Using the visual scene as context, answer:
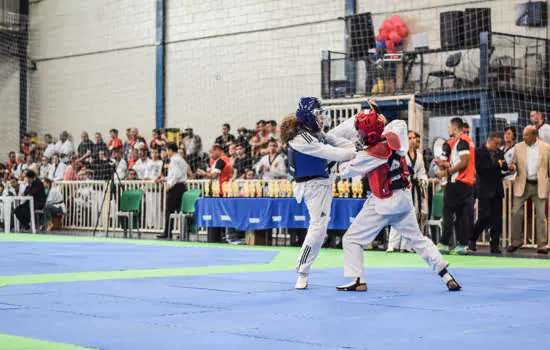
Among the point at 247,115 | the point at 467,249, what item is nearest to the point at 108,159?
the point at 247,115

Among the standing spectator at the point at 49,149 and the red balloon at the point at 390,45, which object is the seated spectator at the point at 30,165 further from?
the red balloon at the point at 390,45

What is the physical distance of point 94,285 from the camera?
809cm

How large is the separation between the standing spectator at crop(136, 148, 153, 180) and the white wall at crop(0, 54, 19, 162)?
1055 cm

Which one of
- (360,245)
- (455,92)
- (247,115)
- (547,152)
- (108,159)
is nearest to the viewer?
(360,245)

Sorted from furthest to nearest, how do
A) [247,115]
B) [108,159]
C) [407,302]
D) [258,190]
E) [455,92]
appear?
[247,115]
[108,159]
[455,92]
[258,190]
[407,302]

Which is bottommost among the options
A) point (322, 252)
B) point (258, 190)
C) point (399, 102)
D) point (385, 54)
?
point (322, 252)

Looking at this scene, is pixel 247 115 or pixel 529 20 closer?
pixel 529 20

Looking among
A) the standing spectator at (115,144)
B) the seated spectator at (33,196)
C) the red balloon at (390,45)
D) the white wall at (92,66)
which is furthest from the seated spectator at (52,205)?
the red balloon at (390,45)

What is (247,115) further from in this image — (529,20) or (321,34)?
(529,20)

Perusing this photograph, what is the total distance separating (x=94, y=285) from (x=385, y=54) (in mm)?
13067

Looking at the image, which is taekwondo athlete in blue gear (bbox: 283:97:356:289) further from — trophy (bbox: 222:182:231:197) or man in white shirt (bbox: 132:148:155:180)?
man in white shirt (bbox: 132:148:155:180)

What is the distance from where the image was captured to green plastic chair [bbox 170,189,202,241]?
56.9 ft

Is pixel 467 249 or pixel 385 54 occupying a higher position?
pixel 385 54

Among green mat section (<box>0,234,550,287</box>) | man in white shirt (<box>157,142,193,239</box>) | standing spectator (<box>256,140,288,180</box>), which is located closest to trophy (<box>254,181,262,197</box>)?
standing spectator (<box>256,140,288,180</box>)
